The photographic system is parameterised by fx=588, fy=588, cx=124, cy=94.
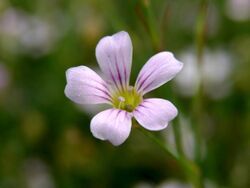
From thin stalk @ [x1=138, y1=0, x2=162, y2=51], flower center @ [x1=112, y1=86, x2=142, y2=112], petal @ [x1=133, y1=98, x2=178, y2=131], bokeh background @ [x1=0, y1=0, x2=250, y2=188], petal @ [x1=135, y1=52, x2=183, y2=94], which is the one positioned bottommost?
bokeh background @ [x1=0, y1=0, x2=250, y2=188]

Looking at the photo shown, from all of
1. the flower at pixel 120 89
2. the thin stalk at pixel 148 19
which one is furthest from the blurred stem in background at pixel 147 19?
the flower at pixel 120 89

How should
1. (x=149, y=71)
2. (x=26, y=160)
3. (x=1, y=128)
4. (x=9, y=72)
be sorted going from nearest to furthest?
(x=149, y=71) → (x=26, y=160) → (x=1, y=128) → (x=9, y=72)

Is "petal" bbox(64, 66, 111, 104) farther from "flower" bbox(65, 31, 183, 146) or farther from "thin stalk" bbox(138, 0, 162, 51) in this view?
"thin stalk" bbox(138, 0, 162, 51)

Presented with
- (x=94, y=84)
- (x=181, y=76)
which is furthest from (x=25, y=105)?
(x=94, y=84)

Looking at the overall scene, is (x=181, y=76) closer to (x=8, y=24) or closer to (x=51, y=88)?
(x=51, y=88)

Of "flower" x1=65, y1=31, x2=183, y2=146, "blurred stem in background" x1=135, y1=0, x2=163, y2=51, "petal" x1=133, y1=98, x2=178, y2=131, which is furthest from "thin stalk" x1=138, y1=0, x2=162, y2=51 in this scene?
"petal" x1=133, y1=98, x2=178, y2=131

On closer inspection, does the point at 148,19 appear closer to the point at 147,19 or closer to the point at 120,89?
the point at 147,19
